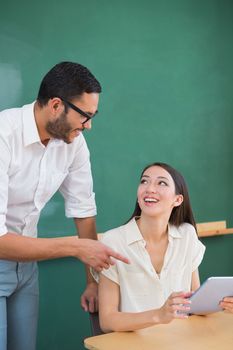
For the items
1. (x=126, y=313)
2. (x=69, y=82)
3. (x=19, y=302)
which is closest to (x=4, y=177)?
(x=69, y=82)

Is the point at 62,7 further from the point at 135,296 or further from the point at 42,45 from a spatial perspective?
the point at 135,296

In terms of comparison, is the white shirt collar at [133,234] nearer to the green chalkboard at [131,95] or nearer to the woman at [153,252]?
the woman at [153,252]

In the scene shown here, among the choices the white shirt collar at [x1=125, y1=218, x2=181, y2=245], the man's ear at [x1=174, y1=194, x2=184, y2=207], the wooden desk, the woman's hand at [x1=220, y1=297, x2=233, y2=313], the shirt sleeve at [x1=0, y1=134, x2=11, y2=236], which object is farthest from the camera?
the man's ear at [x1=174, y1=194, x2=184, y2=207]

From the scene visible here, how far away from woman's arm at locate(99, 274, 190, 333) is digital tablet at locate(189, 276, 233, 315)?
0.06m

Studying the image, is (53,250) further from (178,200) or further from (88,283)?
(178,200)

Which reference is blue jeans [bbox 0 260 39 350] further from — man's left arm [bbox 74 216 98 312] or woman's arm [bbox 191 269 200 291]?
woman's arm [bbox 191 269 200 291]

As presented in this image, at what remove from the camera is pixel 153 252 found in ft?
7.30

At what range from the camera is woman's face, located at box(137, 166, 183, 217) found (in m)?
2.26

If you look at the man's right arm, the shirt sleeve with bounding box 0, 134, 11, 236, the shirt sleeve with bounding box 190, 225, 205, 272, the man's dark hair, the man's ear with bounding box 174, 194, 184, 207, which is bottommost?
the shirt sleeve with bounding box 190, 225, 205, 272

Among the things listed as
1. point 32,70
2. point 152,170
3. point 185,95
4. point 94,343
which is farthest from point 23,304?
Result: point 185,95

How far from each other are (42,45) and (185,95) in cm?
116

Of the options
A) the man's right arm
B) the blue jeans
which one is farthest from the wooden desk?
the blue jeans

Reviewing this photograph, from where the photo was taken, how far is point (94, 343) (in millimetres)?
1660

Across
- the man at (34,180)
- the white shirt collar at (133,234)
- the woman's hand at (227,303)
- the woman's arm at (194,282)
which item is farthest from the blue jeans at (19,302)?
the woman's hand at (227,303)
